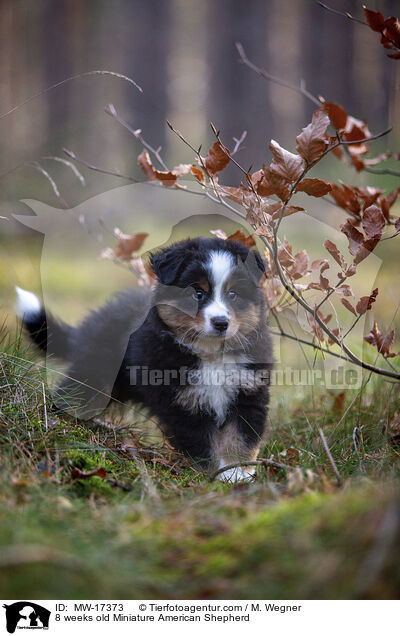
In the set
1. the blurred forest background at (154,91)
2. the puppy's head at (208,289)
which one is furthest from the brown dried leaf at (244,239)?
the blurred forest background at (154,91)

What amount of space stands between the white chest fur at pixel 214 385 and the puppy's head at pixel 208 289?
10 cm

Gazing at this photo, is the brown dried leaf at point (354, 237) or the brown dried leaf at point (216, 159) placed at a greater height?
the brown dried leaf at point (216, 159)

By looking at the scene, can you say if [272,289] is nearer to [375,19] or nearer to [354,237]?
[354,237]

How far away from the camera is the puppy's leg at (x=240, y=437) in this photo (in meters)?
2.65

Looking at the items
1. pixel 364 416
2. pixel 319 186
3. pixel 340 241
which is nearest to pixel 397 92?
pixel 340 241

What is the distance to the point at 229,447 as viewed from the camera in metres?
2.70

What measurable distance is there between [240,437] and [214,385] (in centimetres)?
27

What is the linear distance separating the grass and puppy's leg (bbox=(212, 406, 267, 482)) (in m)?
0.26

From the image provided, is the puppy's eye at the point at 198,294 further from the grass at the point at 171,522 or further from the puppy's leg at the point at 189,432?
the grass at the point at 171,522

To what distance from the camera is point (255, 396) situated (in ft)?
9.04
